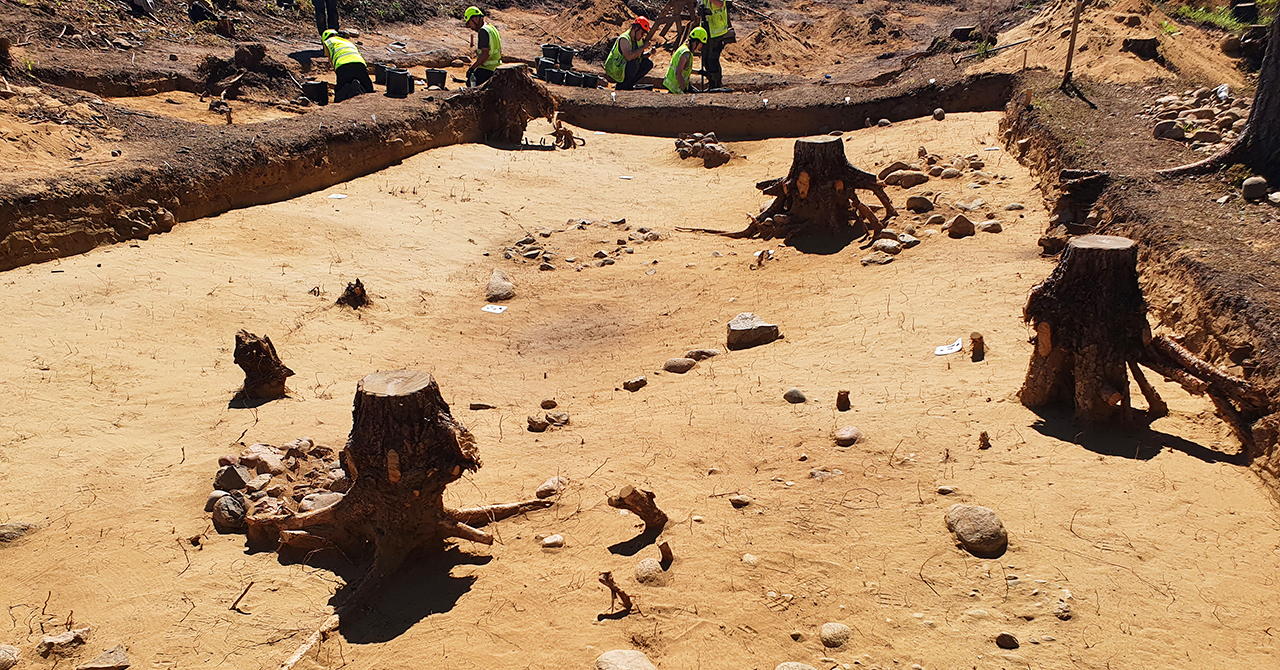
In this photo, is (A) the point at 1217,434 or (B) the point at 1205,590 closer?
(B) the point at 1205,590

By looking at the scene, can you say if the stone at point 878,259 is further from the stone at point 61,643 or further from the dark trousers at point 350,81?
the dark trousers at point 350,81

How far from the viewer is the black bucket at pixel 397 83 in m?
13.4

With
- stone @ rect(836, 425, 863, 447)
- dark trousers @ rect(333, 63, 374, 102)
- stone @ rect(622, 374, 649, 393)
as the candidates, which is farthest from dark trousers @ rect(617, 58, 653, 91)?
stone @ rect(836, 425, 863, 447)

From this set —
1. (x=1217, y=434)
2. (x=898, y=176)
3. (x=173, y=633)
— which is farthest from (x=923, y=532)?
(x=898, y=176)

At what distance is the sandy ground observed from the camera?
349 centimetres

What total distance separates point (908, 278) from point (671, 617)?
514cm

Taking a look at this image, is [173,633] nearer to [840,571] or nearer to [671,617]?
[671,617]

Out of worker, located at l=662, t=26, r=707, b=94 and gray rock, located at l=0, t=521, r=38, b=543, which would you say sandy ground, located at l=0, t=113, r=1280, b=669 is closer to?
gray rock, located at l=0, t=521, r=38, b=543

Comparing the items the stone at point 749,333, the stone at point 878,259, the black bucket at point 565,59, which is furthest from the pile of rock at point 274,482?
the black bucket at point 565,59

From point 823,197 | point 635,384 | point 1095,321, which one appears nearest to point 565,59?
point 823,197

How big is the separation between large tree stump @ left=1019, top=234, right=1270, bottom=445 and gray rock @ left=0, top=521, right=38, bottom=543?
5.31m

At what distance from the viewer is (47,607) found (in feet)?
12.5

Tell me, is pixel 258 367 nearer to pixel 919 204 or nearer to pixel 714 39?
pixel 919 204

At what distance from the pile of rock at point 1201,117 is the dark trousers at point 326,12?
51.1 ft
